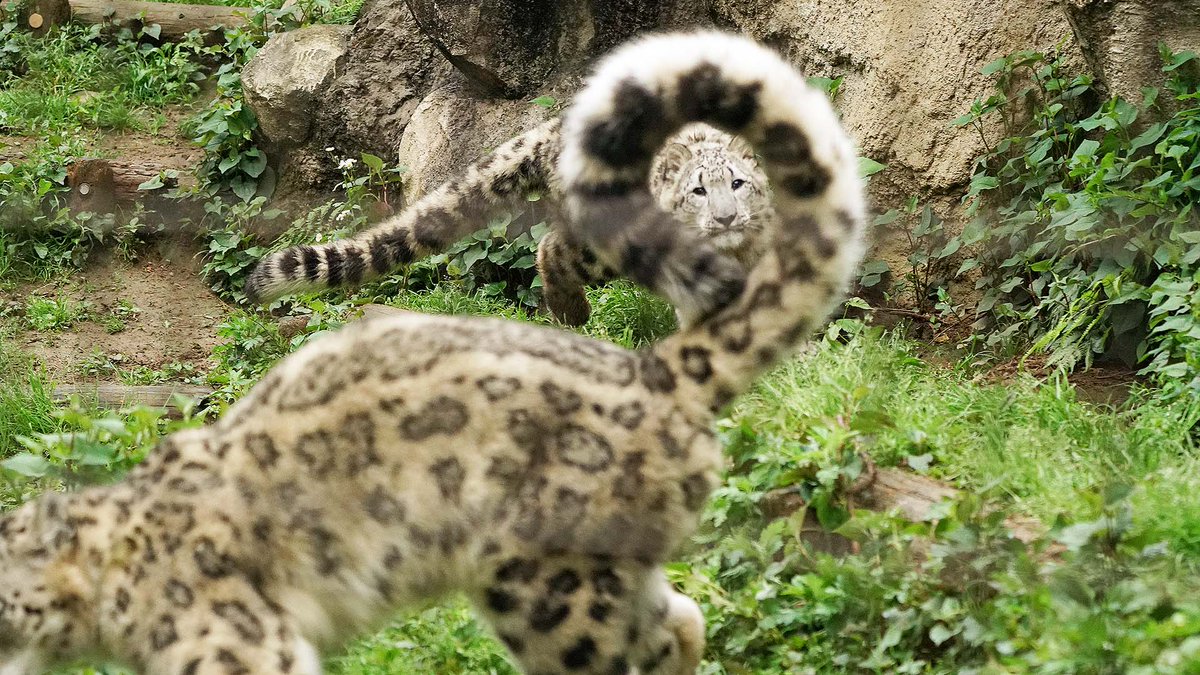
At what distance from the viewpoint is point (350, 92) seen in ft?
29.1

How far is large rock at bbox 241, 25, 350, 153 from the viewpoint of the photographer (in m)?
8.76

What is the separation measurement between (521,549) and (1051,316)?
363cm

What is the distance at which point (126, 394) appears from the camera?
662 centimetres

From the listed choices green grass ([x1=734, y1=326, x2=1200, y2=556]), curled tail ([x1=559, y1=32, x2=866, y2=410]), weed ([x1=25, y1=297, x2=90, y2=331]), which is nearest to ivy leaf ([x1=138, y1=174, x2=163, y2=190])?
weed ([x1=25, y1=297, x2=90, y2=331])

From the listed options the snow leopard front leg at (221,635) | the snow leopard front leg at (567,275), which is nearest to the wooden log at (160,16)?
the snow leopard front leg at (567,275)

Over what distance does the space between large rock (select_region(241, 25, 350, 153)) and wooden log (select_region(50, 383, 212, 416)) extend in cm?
265

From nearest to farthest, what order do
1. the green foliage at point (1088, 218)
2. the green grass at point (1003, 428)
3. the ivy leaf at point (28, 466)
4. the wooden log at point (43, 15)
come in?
1. the green grass at point (1003, 428)
2. the ivy leaf at point (28, 466)
3. the green foliage at point (1088, 218)
4. the wooden log at point (43, 15)

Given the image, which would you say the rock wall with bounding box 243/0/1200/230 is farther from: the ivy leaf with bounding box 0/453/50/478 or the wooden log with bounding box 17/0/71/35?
the ivy leaf with bounding box 0/453/50/478

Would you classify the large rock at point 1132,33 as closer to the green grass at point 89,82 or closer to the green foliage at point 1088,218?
the green foliage at point 1088,218

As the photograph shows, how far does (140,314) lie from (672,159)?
11.7ft

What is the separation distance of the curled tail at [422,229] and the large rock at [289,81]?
105 inches

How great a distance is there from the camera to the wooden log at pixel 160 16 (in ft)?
32.7

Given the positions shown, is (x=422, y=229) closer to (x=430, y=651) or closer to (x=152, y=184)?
(x=430, y=651)

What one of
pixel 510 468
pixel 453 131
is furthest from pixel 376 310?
pixel 510 468
